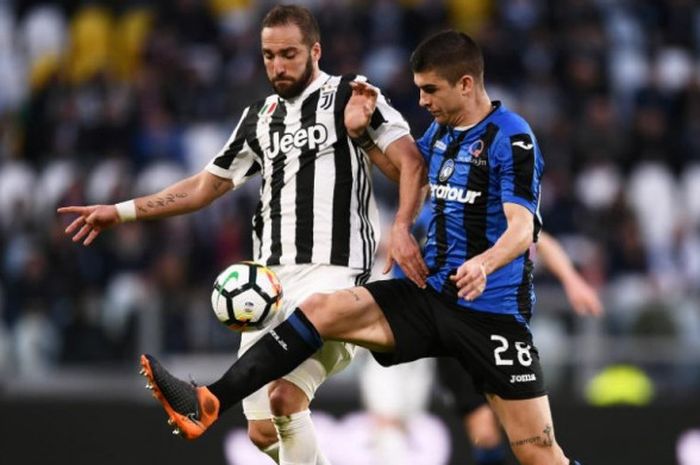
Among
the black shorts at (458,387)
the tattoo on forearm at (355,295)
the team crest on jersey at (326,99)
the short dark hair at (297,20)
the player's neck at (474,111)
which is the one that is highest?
the short dark hair at (297,20)

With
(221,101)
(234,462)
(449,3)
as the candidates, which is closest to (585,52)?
(449,3)

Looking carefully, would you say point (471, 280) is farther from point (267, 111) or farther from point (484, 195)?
point (267, 111)

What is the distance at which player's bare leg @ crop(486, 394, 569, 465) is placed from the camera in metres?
6.02

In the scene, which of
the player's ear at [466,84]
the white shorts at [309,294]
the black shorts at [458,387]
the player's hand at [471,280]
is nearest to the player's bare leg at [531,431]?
the player's hand at [471,280]

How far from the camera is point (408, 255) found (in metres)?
6.11

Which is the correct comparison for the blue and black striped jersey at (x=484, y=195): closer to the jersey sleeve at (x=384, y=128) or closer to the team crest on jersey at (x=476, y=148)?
the team crest on jersey at (x=476, y=148)

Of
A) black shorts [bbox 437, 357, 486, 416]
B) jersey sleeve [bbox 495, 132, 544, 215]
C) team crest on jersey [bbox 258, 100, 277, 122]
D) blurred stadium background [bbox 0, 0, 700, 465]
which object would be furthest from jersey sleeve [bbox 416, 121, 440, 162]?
blurred stadium background [bbox 0, 0, 700, 465]

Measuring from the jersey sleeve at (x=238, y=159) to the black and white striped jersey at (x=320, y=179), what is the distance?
137 millimetres

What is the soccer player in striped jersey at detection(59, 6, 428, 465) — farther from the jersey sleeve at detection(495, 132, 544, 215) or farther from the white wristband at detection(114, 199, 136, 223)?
the jersey sleeve at detection(495, 132, 544, 215)

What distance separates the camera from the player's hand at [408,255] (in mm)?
6109

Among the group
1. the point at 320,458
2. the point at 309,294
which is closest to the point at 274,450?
the point at 320,458

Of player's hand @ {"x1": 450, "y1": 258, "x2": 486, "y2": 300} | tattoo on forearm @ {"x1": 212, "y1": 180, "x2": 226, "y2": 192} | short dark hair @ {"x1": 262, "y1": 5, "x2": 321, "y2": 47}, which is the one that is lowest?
player's hand @ {"x1": 450, "y1": 258, "x2": 486, "y2": 300}

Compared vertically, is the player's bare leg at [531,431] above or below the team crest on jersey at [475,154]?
below

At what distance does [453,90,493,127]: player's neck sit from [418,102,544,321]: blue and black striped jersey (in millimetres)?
28
